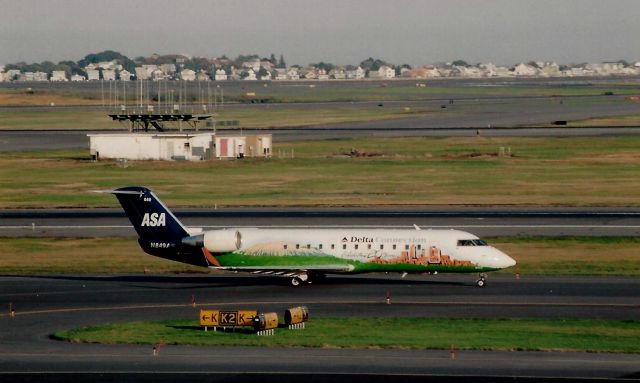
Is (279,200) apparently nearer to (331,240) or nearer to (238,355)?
(331,240)

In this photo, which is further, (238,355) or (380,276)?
(380,276)

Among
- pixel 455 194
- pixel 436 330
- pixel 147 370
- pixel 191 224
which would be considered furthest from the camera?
pixel 455 194

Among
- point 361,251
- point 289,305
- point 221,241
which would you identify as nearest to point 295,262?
point 361,251

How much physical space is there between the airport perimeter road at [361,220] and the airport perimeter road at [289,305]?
58.8ft

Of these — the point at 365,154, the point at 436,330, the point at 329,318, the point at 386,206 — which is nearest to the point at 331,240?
the point at 329,318

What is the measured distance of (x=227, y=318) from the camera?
53.9 m

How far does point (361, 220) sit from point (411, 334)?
1576 inches

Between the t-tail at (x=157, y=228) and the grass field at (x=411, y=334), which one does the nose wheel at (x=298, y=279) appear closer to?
the t-tail at (x=157, y=228)

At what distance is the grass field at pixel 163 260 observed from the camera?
7388cm

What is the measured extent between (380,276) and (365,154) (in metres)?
78.9

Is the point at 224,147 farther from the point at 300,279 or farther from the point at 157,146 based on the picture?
the point at 300,279

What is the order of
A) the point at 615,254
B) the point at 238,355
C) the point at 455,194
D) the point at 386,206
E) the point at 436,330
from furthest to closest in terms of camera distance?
1. the point at 455,194
2. the point at 386,206
3. the point at 615,254
4. the point at 436,330
5. the point at 238,355

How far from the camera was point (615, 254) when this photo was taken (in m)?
77.8

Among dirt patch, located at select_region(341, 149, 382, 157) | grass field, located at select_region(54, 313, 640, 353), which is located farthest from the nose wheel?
dirt patch, located at select_region(341, 149, 382, 157)
